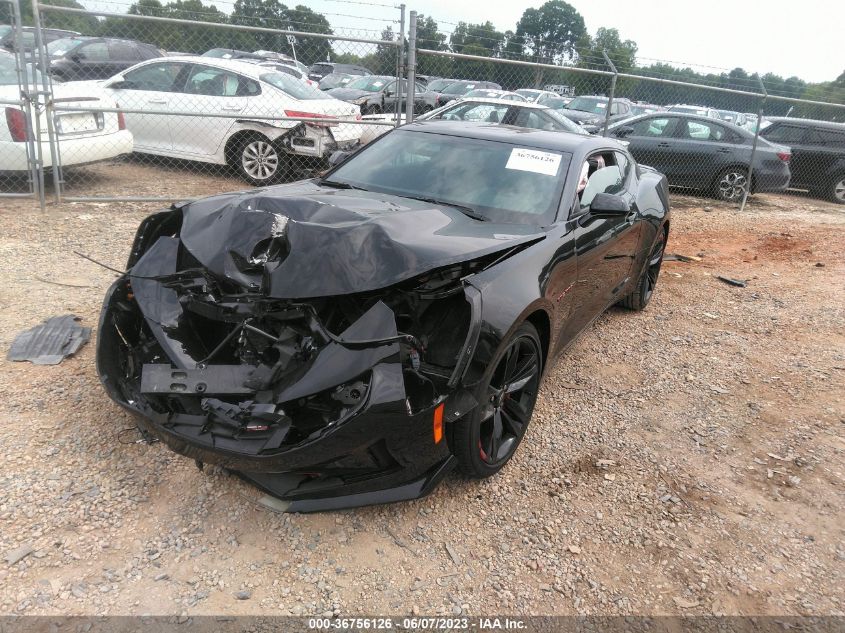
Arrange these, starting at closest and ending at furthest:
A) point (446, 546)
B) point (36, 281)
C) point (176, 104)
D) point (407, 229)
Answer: point (446, 546) < point (407, 229) < point (36, 281) < point (176, 104)

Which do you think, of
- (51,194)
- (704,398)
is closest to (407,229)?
(704,398)

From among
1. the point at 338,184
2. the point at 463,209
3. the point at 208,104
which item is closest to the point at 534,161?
the point at 463,209

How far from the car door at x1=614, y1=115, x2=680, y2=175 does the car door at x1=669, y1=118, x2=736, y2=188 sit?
0.30 ft

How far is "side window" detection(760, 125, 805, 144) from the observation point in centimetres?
1206

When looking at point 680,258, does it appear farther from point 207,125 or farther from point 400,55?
point 207,125

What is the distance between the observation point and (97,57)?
12430 millimetres

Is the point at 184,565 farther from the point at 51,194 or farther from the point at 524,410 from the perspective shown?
the point at 51,194

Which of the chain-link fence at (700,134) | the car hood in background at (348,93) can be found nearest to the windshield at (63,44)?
the car hood in background at (348,93)

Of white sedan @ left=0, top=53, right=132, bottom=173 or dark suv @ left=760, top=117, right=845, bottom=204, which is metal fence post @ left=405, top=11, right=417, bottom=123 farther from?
dark suv @ left=760, top=117, right=845, bottom=204

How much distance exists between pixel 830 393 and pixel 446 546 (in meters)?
3.26

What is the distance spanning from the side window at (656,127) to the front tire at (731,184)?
48.5 inches

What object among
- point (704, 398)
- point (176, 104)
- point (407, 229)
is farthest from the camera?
point (176, 104)

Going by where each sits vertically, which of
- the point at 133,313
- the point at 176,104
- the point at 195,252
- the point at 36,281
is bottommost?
the point at 36,281

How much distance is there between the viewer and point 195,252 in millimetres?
2746
